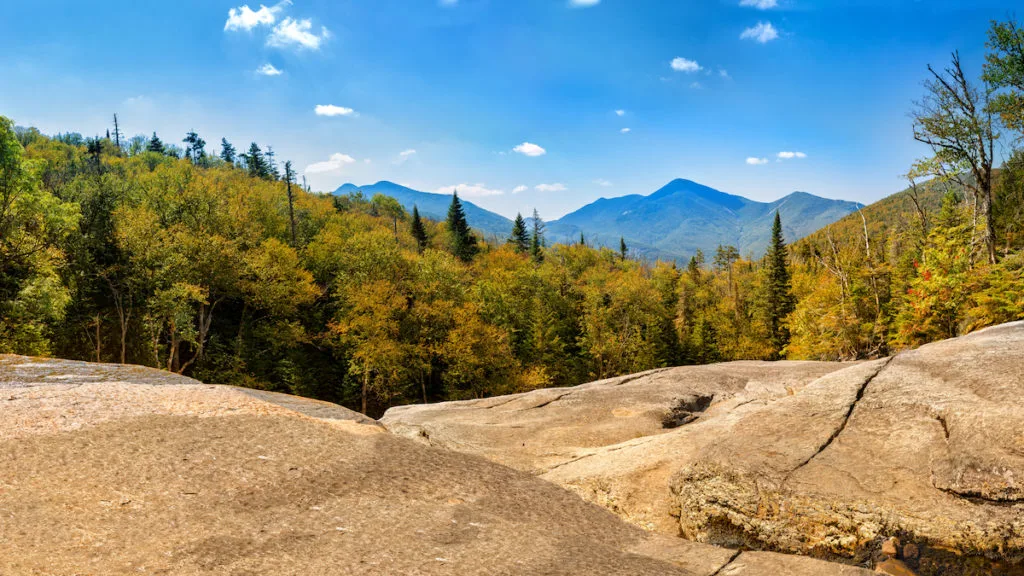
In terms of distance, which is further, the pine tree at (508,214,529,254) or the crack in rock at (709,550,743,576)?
the pine tree at (508,214,529,254)

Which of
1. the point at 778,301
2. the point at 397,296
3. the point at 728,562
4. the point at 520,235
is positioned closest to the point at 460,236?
the point at 520,235

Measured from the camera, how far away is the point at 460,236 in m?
85.4

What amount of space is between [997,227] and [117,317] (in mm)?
62711

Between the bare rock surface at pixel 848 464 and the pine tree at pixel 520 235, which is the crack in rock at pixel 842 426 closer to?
the bare rock surface at pixel 848 464

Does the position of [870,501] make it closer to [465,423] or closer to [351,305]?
[465,423]

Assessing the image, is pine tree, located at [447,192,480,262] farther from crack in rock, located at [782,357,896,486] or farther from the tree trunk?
crack in rock, located at [782,357,896,486]

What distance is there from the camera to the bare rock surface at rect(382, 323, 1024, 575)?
6637 millimetres

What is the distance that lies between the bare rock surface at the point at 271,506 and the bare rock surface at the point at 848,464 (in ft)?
3.35

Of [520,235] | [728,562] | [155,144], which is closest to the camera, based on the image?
[728,562]

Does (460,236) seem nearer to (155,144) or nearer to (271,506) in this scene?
(271,506)

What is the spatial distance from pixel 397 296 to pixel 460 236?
42.8m

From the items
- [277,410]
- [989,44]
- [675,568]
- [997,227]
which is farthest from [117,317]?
[997,227]

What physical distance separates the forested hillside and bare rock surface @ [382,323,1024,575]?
1643cm

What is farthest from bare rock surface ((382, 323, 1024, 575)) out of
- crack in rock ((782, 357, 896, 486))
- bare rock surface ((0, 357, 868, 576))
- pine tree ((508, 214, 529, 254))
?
pine tree ((508, 214, 529, 254))
